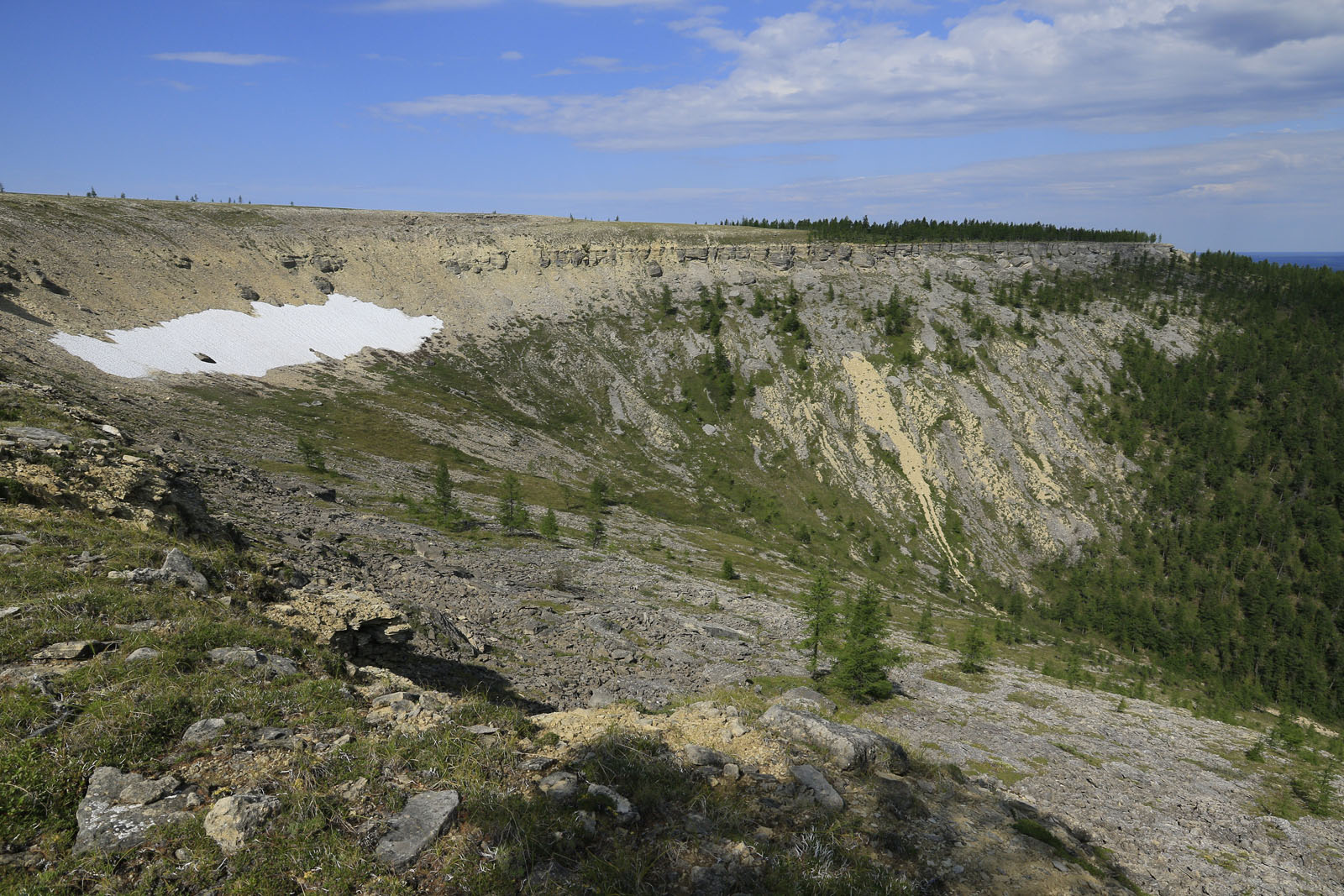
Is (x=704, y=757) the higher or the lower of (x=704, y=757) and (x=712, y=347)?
the lower

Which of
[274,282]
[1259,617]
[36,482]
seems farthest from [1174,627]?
[274,282]

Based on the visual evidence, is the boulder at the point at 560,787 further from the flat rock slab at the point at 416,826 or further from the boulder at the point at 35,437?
the boulder at the point at 35,437

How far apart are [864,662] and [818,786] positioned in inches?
1030

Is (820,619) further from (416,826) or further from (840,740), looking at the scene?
(416,826)

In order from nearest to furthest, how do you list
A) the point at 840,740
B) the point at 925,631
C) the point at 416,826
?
1. the point at 416,826
2. the point at 840,740
3. the point at 925,631

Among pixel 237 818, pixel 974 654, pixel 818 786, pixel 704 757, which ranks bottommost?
pixel 974 654

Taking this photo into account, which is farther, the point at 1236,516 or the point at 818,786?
the point at 1236,516

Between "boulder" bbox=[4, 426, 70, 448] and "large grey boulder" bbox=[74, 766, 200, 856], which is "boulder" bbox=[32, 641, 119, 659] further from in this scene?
"boulder" bbox=[4, 426, 70, 448]

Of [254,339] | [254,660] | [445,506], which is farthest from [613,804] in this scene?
[254,339]

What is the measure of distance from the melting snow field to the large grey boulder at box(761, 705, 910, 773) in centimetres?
9287

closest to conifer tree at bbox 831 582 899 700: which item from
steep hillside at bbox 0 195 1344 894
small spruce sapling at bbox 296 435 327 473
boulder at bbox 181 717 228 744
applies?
steep hillside at bbox 0 195 1344 894

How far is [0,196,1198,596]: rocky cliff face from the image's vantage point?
98.1 metres

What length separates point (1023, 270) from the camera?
149750 millimetres

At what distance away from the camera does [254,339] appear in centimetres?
9638
